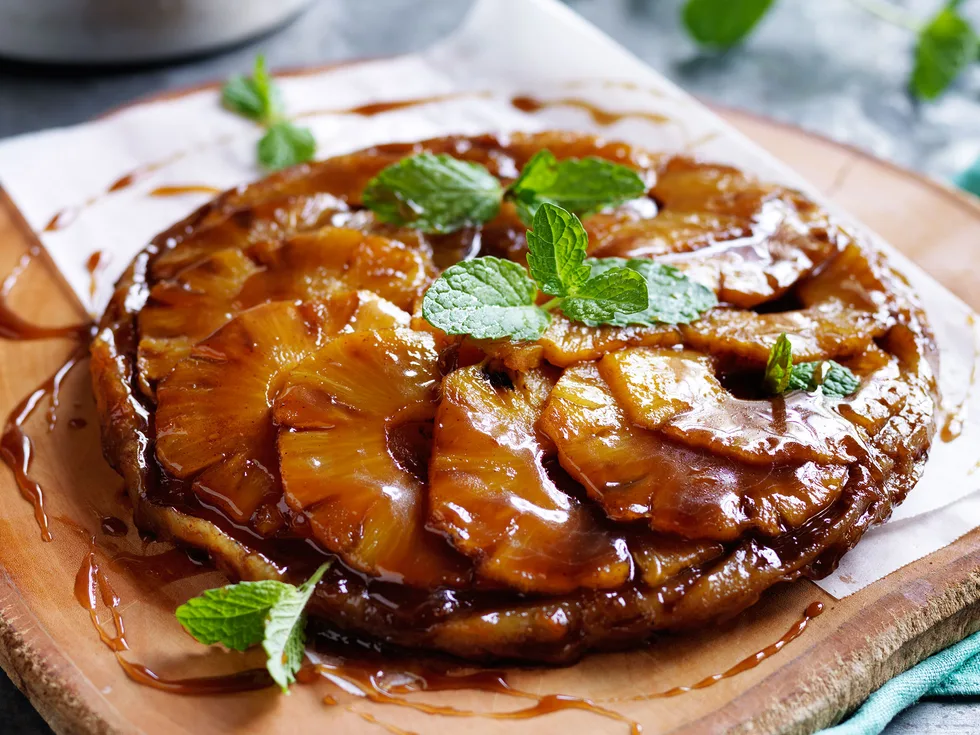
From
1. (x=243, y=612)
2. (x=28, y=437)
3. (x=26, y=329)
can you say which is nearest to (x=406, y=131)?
(x=26, y=329)

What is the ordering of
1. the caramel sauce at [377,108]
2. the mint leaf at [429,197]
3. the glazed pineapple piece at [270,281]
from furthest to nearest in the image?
the caramel sauce at [377,108]
the mint leaf at [429,197]
the glazed pineapple piece at [270,281]

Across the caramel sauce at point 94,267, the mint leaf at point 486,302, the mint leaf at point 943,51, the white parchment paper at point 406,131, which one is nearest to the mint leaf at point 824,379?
the white parchment paper at point 406,131

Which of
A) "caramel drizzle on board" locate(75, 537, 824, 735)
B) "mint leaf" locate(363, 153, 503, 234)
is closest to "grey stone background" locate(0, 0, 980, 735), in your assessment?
"mint leaf" locate(363, 153, 503, 234)

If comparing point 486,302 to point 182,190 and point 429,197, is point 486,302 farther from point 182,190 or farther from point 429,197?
point 182,190

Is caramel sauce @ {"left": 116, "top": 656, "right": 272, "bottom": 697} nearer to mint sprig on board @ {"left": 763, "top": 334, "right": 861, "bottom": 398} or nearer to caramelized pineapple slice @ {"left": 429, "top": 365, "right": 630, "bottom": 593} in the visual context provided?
caramelized pineapple slice @ {"left": 429, "top": 365, "right": 630, "bottom": 593}

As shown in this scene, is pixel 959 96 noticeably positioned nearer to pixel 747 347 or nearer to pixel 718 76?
pixel 718 76

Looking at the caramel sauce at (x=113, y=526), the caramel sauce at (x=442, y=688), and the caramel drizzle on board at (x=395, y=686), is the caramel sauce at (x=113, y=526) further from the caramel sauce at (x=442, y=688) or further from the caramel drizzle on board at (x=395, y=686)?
the caramel sauce at (x=442, y=688)
